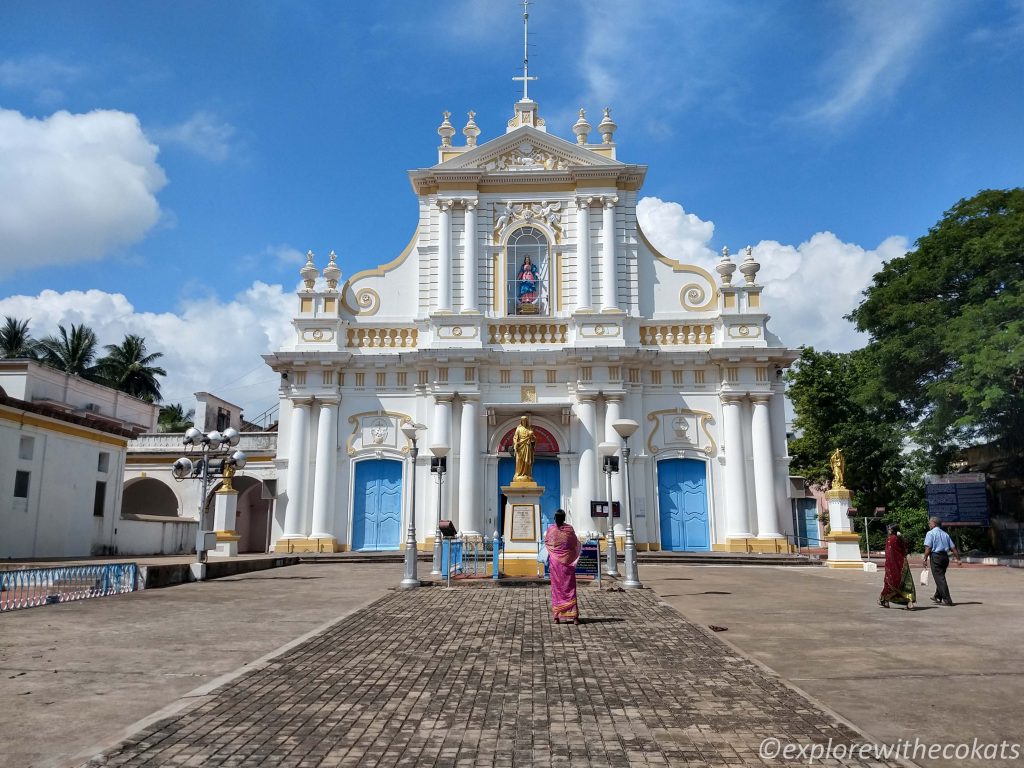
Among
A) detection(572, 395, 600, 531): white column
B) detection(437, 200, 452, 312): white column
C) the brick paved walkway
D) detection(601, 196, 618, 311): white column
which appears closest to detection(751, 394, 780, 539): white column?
detection(572, 395, 600, 531): white column

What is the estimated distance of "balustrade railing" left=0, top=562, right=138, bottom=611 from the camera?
11.6 m

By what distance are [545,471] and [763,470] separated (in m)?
7.15

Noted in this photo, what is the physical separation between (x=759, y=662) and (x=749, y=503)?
759 inches

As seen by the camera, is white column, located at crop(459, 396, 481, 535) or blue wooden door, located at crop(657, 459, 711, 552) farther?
blue wooden door, located at crop(657, 459, 711, 552)

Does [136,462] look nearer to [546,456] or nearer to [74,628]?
[546,456]

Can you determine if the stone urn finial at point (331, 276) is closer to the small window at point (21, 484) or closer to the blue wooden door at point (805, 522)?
the small window at point (21, 484)

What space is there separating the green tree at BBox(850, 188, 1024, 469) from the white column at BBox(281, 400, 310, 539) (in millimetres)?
19804

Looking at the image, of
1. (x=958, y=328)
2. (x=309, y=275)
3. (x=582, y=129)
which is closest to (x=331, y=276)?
(x=309, y=275)

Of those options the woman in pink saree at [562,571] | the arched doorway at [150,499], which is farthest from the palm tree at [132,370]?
the woman in pink saree at [562,571]

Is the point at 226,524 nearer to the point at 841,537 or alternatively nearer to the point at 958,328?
the point at 841,537

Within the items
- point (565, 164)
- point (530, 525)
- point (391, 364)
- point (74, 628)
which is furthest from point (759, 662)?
point (565, 164)

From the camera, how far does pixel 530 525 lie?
17844 millimetres

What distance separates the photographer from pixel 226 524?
82.9ft

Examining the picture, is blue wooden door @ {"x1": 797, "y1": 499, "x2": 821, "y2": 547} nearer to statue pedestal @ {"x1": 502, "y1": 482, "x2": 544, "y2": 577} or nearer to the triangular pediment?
the triangular pediment
